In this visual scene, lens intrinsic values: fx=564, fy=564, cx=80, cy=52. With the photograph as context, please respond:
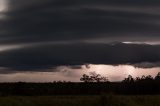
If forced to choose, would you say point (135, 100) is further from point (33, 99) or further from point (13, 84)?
point (13, 84)

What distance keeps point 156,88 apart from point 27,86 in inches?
1076

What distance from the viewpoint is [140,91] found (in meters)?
116

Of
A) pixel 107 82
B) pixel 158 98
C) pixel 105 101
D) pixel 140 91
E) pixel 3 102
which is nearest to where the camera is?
pixel 3 102

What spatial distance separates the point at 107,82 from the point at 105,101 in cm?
5708

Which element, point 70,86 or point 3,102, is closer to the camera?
point 3,102

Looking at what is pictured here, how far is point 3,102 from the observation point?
73.6 meters

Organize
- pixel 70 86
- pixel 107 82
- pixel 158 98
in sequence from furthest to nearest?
pixel 107 82 → pixel 70 86 → pixel 158 98

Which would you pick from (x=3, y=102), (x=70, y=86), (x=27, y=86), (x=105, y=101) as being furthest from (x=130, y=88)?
(x=3, y=102)

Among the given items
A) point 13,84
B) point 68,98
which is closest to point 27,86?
point 13,84

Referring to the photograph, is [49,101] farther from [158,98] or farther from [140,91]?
Answer: [140,91]

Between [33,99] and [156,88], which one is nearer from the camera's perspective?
[33,99]

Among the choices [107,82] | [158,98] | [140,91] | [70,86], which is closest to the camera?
[158,98]

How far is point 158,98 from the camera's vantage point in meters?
85.4

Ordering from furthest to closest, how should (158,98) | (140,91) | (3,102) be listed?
(140,91), (158,98), (3,102)
